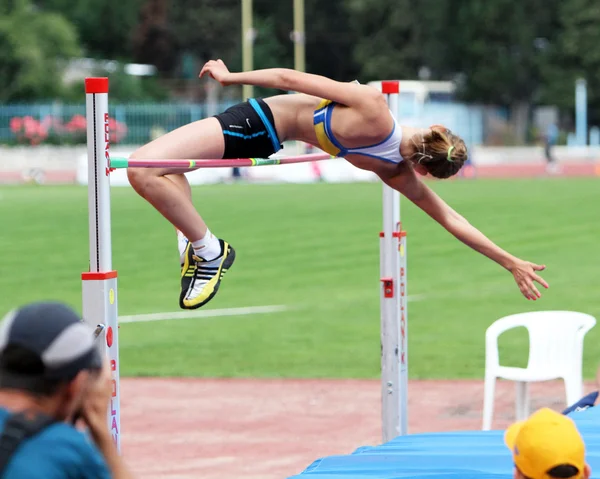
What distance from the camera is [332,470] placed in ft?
18.0

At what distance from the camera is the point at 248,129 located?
20.1ft

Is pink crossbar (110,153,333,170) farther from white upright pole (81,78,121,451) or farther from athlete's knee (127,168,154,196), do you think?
athlete's knee (127,168,154,196)

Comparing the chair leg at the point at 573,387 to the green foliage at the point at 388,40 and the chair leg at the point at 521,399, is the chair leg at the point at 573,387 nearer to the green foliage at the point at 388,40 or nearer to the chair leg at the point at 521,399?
the chair leg at the point at 521,399

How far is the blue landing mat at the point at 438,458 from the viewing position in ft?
17.4

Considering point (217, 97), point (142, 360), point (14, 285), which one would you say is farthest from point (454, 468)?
point (217, 97)

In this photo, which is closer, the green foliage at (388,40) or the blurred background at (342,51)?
the blurred background at (342,51)

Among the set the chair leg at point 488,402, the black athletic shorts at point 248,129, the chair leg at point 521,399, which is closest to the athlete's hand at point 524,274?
the black athletic shorts at point 248,129

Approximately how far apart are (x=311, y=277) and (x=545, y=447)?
1354 cm

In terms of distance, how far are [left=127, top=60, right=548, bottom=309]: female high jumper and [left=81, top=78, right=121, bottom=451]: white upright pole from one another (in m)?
0.66

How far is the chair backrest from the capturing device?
793cm

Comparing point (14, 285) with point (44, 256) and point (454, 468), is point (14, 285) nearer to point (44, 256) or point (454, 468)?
point (44, 256)

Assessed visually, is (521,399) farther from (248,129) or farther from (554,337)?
(248,129)

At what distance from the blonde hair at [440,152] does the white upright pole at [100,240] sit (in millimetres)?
1668

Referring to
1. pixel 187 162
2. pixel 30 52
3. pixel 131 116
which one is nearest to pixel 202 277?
pixel 187 162
